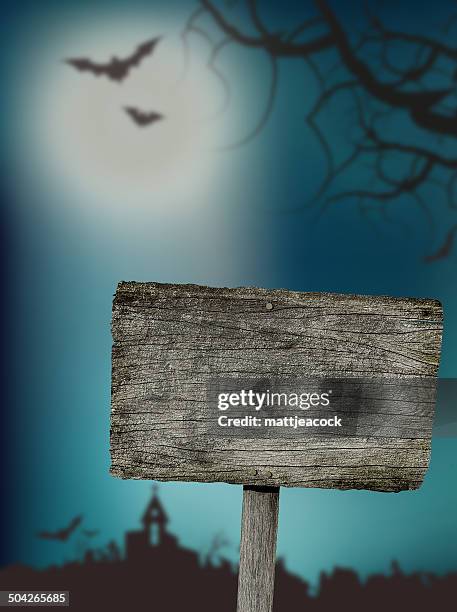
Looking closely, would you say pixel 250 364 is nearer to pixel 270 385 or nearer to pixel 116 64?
pixel 270 385

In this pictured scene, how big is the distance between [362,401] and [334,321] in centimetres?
8

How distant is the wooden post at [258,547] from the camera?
2.50 ft

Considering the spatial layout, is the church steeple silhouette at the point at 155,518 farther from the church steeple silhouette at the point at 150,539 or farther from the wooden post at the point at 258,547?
the wooden post at the point at 258,547

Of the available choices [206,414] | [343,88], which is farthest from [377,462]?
[343,88]

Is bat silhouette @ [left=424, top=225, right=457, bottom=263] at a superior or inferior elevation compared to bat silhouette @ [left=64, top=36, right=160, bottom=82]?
inferior

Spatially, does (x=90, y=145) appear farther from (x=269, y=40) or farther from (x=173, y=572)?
(x=173, y=572)

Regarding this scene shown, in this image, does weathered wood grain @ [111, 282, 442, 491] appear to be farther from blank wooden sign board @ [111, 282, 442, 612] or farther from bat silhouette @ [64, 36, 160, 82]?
bat silhouette @ [64, 36, 160, 82]

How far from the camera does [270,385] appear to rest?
0.69m

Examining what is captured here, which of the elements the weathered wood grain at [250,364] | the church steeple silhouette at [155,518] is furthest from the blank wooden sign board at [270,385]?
the church steeple silhouette at [155,518]

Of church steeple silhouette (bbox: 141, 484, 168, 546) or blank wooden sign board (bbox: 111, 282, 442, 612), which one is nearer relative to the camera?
blank wooden sign board (bbox: 111, 282, 442, 612)

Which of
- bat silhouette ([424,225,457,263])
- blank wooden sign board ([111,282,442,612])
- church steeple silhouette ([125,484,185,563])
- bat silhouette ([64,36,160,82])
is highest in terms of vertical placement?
bat silhouette ([64,36,160,82])

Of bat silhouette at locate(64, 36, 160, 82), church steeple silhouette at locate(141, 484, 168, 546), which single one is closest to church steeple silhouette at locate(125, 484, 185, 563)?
church steeple silhouette at locate(141, 484, 168, 546)

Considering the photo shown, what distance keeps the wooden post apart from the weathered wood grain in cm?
6

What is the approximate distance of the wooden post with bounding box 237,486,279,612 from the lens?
762mm
